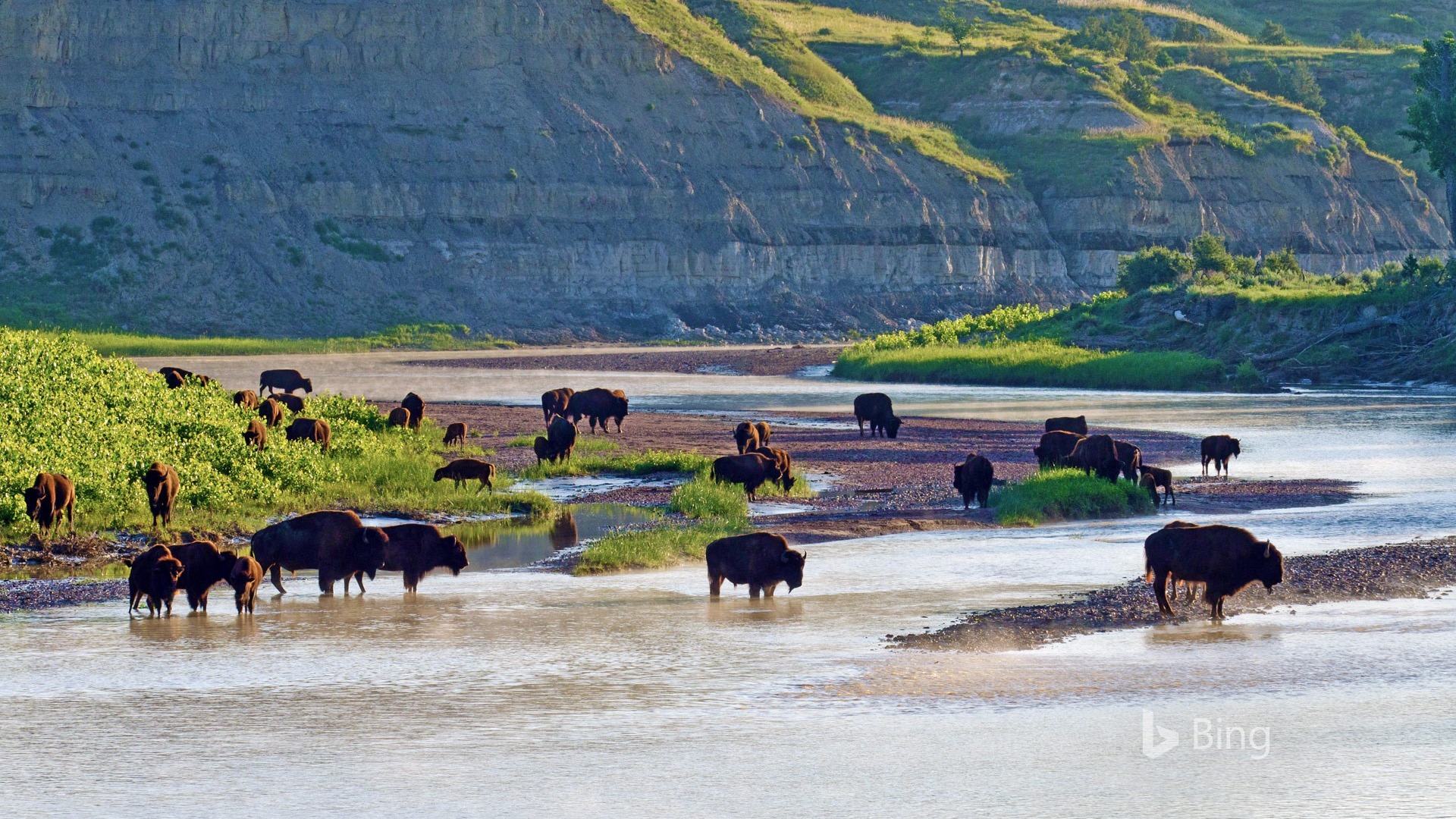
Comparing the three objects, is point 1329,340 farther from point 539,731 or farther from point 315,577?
point 539,731

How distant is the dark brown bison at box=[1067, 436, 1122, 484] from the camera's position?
89.9 ft

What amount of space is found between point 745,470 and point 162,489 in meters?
8.97

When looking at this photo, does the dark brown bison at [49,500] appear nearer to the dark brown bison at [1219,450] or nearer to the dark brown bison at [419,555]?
the dark brown bison at [419,555]

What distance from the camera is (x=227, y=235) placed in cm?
9650

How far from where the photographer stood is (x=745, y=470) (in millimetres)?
27609

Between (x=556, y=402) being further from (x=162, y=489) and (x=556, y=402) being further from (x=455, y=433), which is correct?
(x=162, y=489)

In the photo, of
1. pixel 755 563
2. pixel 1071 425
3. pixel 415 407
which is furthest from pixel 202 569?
pixel 415 407

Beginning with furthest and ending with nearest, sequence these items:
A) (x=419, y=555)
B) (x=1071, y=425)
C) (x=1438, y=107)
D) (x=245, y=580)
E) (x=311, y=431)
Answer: (x=1438, y=107) < (x=1071, y=425) < (x=311, y=431) < (x=419, y=555) < (x=245, y=580)

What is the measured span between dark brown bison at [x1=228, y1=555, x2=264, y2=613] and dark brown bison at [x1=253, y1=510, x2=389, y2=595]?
1066 millimetres

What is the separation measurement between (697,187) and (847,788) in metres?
99.7

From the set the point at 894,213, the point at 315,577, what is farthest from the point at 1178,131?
the point at 315,577

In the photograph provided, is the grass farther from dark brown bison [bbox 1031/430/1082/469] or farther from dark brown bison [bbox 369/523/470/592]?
dark brown bison [bbox 369/523/470/592]

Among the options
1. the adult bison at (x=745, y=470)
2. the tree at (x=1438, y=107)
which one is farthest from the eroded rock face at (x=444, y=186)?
the adult bison at (x=745, y=470)

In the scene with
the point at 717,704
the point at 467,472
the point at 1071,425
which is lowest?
the point at 717,704
